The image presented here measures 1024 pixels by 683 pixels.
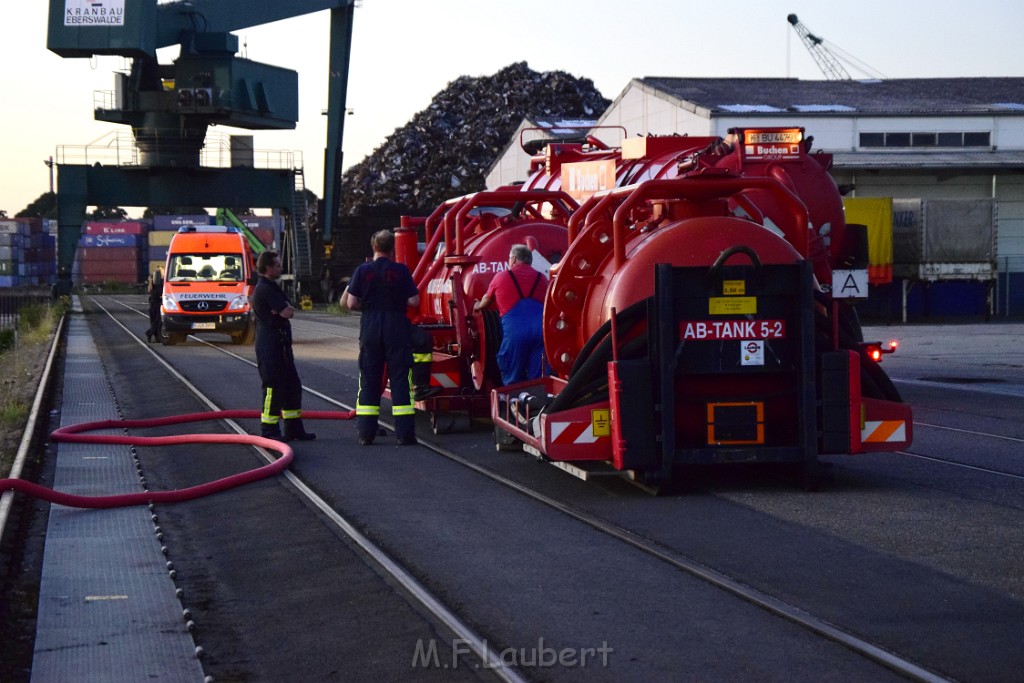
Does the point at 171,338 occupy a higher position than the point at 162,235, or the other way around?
the point at 162,235

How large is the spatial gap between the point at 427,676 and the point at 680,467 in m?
5.59

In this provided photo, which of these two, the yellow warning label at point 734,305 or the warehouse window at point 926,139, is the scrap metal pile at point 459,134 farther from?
the yellow warning label at point 734,305

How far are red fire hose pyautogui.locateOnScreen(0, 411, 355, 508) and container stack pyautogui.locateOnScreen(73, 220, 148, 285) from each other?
10422 cm

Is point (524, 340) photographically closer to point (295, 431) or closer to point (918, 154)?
point (295, 431)

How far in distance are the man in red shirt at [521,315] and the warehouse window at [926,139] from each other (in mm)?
37139

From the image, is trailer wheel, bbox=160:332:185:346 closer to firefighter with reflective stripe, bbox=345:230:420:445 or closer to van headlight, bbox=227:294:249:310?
van headlight, bbox=227:294:249:310

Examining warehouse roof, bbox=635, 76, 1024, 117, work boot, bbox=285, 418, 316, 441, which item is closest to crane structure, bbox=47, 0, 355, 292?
warehouse roof, bbox=635, 76, 1024, 117

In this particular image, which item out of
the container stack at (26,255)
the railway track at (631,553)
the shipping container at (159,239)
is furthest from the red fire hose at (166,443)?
the shipping container at (159,239)

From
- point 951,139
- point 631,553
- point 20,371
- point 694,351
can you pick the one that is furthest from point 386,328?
point 951,139

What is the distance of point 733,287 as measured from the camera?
970cm

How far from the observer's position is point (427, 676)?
560 cm

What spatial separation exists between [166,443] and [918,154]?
38.4 metres

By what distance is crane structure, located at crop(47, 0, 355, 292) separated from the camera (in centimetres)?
5000

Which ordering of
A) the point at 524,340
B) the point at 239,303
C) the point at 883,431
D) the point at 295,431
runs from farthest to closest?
1. the point at 239,303
2. the point at 295,431
3. the point at 524,340
4. the point at 883,431
